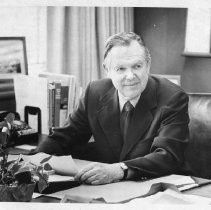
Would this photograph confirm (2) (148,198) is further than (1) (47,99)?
No

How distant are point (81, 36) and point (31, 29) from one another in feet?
0.90

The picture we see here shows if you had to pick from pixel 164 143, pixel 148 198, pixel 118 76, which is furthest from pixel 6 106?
pixel 148 198

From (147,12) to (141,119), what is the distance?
2.87 feet

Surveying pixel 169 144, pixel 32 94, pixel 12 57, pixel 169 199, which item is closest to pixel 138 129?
pixel 169 144

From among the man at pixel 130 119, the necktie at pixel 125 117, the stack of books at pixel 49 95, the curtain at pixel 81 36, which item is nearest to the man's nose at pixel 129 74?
the man at pixel 130 119

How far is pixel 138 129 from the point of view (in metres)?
1.53

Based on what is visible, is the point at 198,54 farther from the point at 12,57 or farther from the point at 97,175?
the point at 97,175

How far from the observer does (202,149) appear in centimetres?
160

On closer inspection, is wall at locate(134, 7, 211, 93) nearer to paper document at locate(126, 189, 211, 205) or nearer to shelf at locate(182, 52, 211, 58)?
shelf at locate(182, 52, 211, 58)

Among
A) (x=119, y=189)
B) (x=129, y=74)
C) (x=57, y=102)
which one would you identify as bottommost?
(x=119, y=189)

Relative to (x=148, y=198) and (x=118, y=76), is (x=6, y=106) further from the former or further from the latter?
(x=148, y=198)

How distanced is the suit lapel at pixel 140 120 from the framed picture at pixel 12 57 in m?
0.73

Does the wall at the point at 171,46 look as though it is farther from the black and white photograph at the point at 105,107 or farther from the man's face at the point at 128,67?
the man's face at the point at 128,67

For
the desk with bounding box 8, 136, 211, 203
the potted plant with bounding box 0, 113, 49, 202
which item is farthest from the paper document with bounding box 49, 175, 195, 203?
the potted plant with bounding box 0, 113, 49, 202
